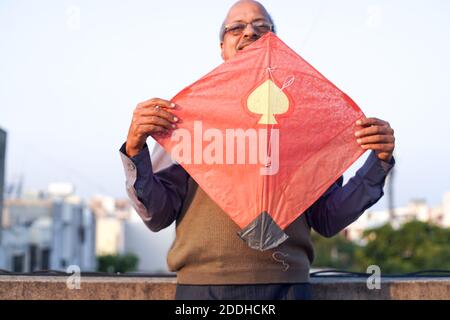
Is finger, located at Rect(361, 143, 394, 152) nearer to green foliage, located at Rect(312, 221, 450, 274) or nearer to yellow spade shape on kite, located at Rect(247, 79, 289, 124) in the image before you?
yellow spade shape on kite, located at Rect(247, 79, 289, 124)

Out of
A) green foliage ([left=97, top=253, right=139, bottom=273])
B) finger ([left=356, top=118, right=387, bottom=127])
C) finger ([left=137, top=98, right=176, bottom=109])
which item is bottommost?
green foliage ([left=97, top=253, right=139, bottom=273])

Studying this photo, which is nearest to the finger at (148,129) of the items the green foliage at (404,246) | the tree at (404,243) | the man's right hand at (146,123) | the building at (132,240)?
the man's right hand at (146,123)

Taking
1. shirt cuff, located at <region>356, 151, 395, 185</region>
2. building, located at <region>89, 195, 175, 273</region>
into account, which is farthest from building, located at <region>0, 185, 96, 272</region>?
shirt cuff, located at <region>356, 151, 395, 185</region>

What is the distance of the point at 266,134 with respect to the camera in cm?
301

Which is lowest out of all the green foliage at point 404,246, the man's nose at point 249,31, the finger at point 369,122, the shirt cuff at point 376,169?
the green foliage at point 404,246

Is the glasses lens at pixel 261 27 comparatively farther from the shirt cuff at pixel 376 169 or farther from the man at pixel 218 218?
the shirt cuff at pixel 376 169

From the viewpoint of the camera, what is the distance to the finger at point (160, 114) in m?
2.85

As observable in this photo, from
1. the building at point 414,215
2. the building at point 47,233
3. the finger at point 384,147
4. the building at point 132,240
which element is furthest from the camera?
the building at point 414,215

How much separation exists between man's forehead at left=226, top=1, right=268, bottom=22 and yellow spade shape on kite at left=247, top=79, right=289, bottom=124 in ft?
1.24

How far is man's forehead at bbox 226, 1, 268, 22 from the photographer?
3.24 m

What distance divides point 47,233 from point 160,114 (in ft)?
117

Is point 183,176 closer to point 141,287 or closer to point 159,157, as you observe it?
point 159,157

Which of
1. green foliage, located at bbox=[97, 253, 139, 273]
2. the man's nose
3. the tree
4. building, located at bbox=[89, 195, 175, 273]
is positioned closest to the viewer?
the man's nose

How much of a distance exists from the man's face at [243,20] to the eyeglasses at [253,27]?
1 centimetres
